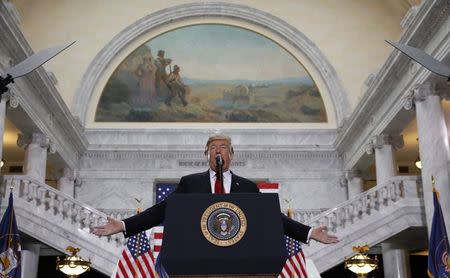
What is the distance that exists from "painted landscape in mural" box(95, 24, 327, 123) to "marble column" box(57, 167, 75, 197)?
92.6 inches

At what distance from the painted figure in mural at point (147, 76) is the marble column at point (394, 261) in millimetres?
9677

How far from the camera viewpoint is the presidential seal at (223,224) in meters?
3.26

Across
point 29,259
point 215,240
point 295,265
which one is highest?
point 29,259

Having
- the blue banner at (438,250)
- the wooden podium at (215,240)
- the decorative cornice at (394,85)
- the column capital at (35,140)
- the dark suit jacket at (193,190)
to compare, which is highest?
the decorative cornice at (394,85)

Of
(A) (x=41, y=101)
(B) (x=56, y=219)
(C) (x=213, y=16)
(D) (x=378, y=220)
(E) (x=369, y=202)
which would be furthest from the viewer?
(C) (x=213, y=16)

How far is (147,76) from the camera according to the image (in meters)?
22.9

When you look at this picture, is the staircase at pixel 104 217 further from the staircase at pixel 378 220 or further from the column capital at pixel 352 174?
the column capital at pixel 352 174

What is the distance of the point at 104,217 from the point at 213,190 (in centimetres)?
1216

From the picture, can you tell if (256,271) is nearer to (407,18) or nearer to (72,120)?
(407,18)

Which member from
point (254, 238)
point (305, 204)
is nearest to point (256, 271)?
point (254, 238)

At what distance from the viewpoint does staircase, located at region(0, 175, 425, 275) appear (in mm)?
15242

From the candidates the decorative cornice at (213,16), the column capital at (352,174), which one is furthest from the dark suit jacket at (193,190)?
the decorative cornice at (213,16)

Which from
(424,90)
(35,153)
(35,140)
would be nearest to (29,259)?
(35,153)

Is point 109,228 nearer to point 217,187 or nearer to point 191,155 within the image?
point 217,187
